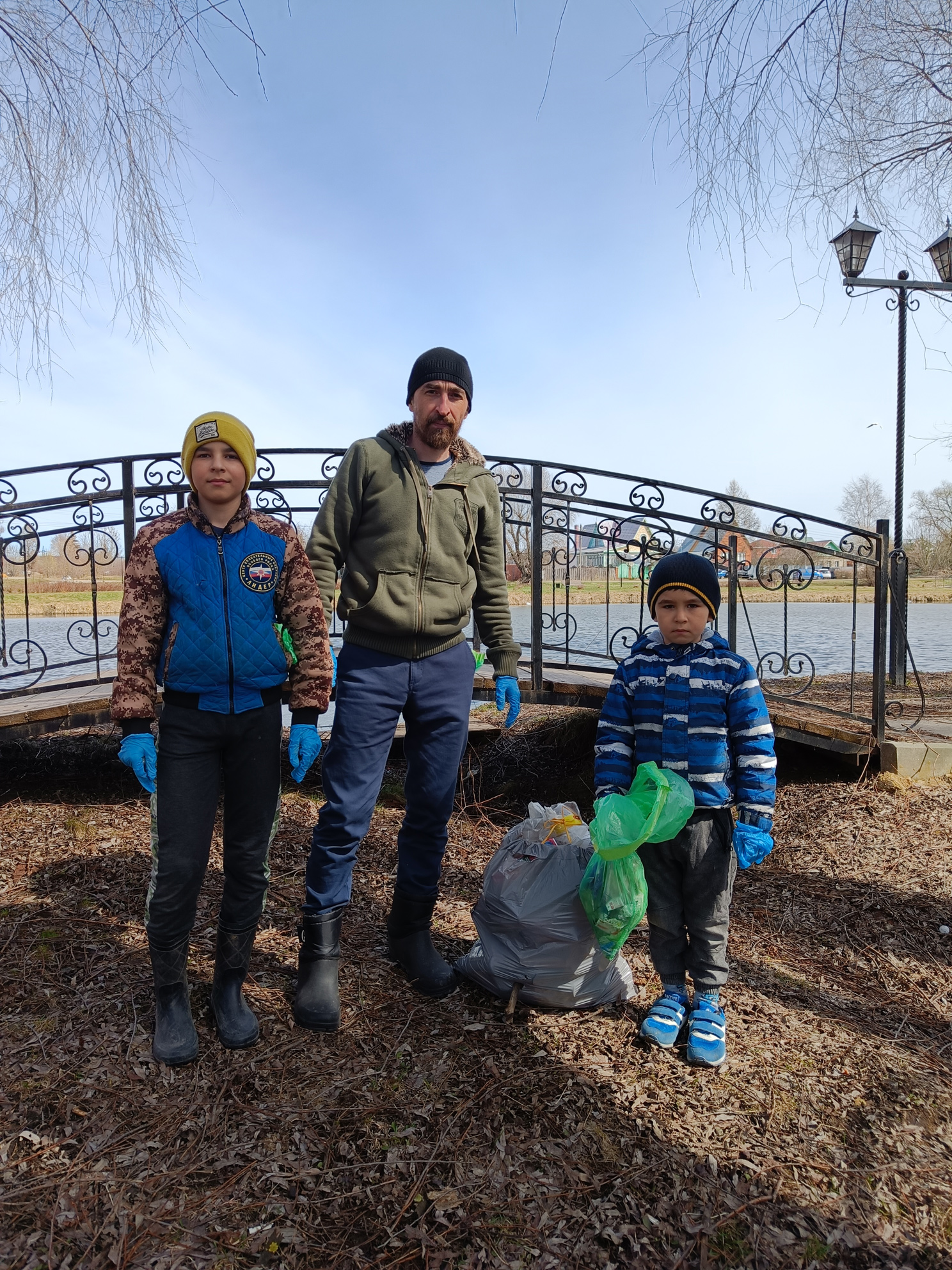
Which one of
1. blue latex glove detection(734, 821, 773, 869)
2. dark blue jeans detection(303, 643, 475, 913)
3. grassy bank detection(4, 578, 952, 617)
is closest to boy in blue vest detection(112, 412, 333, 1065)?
dark blue jeans detection(303, 643, 475, 913)

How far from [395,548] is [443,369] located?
2.09 ft

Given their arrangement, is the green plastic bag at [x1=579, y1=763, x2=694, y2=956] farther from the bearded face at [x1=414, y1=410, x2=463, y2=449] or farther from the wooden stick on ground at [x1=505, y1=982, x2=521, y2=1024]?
the bearded face at [x1=414, y1=410, x2=463, y2=449]

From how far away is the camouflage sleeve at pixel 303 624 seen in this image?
230cm

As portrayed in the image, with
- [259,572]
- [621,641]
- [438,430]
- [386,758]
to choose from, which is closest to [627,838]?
[386,758]

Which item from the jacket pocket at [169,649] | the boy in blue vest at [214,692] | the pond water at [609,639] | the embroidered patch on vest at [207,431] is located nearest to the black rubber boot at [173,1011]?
the boy in blue vest at [214,692]

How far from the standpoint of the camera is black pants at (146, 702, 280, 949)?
2125 millimetres

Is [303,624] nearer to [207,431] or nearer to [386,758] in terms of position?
[386,758]

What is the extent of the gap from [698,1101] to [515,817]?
10.0 ft

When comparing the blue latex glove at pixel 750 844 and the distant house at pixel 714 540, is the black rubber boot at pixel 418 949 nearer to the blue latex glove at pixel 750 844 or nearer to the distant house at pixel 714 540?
the blue latex glove at pixel 750 844

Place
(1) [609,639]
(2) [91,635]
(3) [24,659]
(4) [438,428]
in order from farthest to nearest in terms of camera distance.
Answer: (1) [609,639], (2) [91,635], (3) [24,659], (4) [438,428]

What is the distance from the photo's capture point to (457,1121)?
1965 mm

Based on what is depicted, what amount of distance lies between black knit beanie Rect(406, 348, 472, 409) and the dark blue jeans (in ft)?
2.98

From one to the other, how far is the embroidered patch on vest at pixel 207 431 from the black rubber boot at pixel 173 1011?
147cm

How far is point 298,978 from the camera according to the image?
96.3 inches
